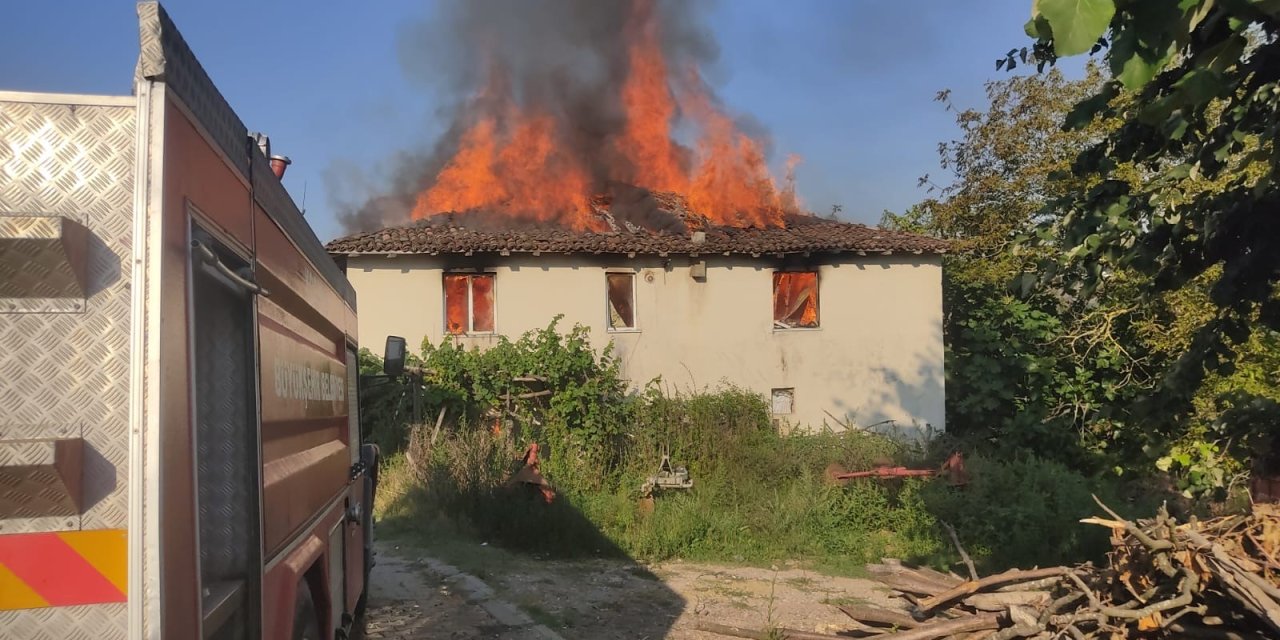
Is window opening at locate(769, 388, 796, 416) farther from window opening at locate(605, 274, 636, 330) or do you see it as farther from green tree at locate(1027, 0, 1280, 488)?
green tree at locate(1027, 0, 1280, 488)

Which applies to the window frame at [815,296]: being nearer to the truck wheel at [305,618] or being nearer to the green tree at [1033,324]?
the green tree at [1033,324]

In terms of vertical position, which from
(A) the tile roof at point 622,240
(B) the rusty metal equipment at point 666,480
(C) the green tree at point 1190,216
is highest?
(A) the tile roof at point 622,240

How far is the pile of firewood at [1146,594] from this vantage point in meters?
3.11

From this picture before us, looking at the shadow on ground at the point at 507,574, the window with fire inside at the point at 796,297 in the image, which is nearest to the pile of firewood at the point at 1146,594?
the shadow on ground at the point at 507,574

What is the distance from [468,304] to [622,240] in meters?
3.39

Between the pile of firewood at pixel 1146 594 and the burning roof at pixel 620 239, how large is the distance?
14968 millimetres

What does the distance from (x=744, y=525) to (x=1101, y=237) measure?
8.22 meters

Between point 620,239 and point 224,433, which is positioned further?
point 620,239

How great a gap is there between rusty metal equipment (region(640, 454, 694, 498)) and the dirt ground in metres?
2.37

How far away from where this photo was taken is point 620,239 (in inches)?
746

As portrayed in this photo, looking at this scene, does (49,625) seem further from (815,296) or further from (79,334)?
(815,296)

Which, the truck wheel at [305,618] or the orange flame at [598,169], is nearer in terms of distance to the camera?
the truck wheel at [305,618]

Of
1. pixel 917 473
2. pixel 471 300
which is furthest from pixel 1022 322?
pixel 471 300

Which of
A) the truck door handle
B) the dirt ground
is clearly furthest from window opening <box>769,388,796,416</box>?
the truck door handle
